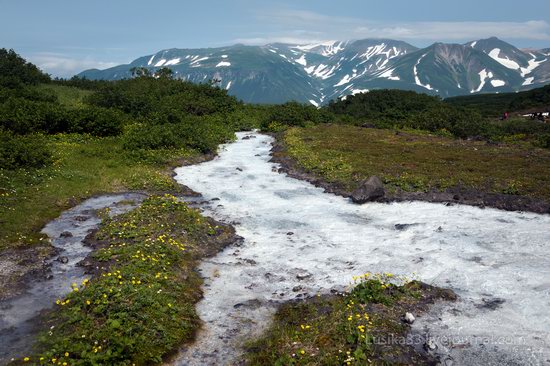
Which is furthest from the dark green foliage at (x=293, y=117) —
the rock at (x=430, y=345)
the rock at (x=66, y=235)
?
the rock at (x=430, y=345)

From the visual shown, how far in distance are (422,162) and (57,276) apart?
2619cm

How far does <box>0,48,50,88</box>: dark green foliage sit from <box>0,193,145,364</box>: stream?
37981mm

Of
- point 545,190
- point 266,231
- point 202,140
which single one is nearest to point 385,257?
point 266,231

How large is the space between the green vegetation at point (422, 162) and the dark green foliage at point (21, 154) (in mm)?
18053

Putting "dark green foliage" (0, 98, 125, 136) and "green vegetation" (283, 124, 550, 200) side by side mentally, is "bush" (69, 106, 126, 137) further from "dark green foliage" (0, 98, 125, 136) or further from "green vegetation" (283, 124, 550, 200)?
"green vegetation" (283, 124, 550, 200)

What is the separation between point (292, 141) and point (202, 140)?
981 cm

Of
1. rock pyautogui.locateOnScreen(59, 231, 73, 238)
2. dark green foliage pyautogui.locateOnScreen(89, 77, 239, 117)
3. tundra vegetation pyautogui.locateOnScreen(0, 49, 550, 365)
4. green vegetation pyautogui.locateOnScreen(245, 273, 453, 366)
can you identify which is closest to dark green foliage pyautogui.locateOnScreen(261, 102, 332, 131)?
tundra vegetation pyautogui.locateOnScreen(0, 49, 550, 365)

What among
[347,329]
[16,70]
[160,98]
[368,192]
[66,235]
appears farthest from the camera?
[160,98]

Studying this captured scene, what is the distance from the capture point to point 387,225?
18953 millimetres

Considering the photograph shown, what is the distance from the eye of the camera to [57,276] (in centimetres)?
1334

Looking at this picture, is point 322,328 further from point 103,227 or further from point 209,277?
point 103,227

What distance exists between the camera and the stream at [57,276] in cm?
1004

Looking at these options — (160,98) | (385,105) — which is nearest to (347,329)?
(160,98)

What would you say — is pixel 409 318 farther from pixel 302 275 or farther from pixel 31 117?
pixel 31 117
